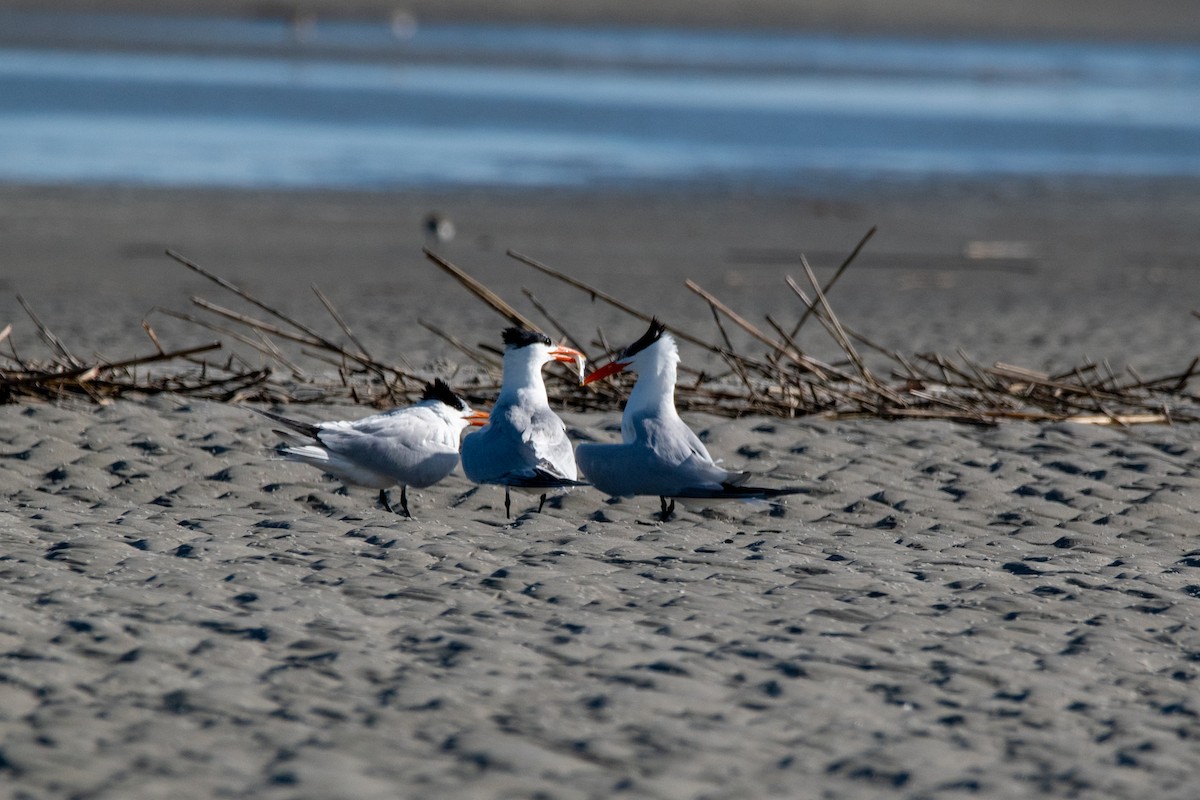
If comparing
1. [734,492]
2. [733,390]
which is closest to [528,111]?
[733,390]

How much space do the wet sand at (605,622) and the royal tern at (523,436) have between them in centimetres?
A: 23

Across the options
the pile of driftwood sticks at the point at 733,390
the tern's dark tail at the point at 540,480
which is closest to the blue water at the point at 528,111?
the pile of driftwood sticks at the point at 733,390

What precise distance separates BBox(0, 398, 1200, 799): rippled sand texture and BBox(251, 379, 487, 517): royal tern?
18 centimetres

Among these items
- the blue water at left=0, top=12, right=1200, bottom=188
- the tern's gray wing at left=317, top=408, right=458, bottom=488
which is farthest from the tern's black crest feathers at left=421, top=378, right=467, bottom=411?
the blue water at left=0, top=12, right=1200, bottom=188

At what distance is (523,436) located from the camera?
5.11 metres

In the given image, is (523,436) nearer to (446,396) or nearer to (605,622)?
(446,396)

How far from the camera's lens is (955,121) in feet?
109

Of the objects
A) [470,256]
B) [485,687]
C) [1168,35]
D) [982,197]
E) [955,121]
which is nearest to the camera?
[485,687]

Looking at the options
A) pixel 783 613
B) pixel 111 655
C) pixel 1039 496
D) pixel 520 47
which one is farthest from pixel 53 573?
pixel 520 47

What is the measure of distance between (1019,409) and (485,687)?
4.34 metres

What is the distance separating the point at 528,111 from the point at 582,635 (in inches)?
1115

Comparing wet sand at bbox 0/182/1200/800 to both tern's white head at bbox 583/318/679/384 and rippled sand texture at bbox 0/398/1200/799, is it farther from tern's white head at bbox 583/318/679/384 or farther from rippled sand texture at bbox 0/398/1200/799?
tern's white head at bbox 583/318/679/384

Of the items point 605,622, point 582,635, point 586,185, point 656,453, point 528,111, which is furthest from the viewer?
point 528,111

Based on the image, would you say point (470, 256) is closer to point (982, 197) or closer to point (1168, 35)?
point (982, 197)
